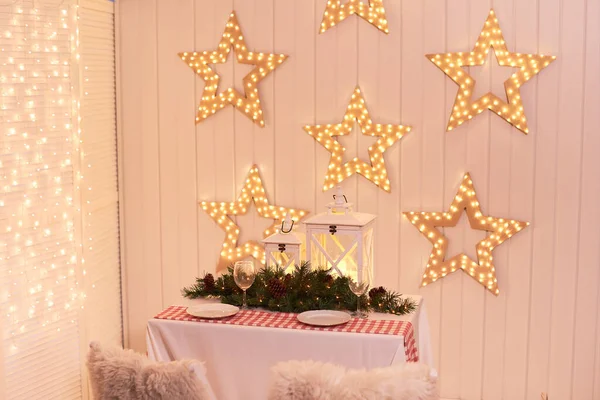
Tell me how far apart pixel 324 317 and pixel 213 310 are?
1.45ft

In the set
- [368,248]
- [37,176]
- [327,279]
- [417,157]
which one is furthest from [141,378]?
[417,157]

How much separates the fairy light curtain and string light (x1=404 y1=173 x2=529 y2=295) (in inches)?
69.3

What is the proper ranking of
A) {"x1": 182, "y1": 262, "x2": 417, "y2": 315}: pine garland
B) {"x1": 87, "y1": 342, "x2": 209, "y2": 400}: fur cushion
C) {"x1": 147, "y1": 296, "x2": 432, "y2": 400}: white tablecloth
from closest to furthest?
{"x1": 87, "y1": 342, "x2": 209, "y2": 400}: fur cushion < {"x1": 147, "y1": 296, "x2": 432, "y2": 400}: white tablecloth < {"x1": 182, "y1": 262, "x2": 417, "y2": 315}: pine garland

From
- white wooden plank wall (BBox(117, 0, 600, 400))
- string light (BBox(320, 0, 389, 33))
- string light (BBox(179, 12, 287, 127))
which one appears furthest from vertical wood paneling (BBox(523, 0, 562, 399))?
string light (BBox(179, 12, 287, 127))

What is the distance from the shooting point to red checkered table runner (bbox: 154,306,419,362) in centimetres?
269

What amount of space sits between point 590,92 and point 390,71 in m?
1.03

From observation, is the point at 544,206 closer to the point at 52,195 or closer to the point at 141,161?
the point at 141,161

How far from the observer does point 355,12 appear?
13.5 ft

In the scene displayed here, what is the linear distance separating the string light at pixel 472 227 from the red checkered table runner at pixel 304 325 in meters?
1.20

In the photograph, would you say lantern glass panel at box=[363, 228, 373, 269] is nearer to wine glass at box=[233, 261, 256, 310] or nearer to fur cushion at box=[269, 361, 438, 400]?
wine glass at box=[233, 261, 256, 310]

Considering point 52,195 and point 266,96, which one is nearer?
point 52,195

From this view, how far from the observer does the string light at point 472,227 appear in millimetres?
3988

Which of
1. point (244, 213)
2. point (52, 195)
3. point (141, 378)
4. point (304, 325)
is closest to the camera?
point (141, 378)

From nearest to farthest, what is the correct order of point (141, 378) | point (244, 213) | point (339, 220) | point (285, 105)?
point (141, 378) < point (339, 220) < point (285, 105) < point (244, 213)
